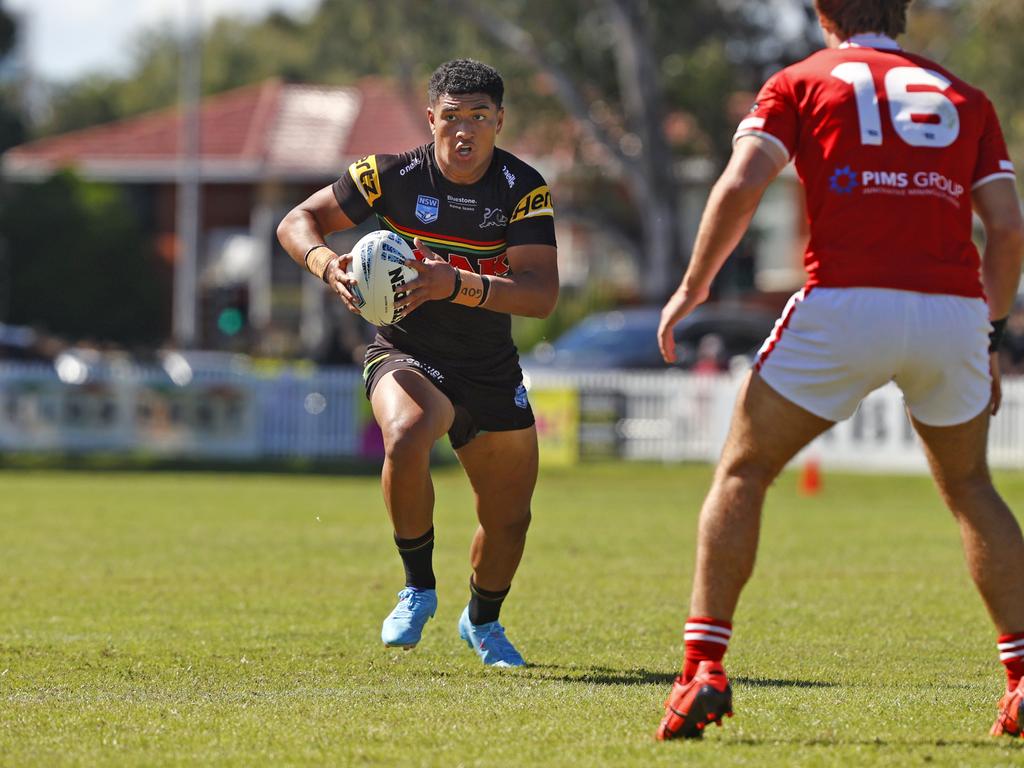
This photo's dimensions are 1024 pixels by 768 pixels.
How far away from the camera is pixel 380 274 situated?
6.48 m

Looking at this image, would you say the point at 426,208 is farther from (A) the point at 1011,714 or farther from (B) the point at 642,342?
(B) the point at 642,342

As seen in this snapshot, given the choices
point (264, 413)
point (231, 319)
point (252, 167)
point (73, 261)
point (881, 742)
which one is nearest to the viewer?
point (881, 742)

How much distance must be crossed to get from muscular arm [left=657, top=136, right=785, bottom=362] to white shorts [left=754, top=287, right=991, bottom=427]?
28 cm

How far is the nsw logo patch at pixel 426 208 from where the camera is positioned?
7.08 m

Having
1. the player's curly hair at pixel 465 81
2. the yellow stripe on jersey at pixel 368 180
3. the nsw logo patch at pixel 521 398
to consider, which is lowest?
the nsw logo patch at pixel 521 398

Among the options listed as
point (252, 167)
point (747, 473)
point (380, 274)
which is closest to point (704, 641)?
point (747, 473)

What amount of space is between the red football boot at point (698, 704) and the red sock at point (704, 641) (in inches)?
0.9

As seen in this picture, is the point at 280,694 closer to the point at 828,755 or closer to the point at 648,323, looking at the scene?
the point at 828,755

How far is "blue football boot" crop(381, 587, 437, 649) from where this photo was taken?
22.7 ft

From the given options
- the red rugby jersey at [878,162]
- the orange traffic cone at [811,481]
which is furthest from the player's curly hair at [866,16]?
the orange traffic cone at [811,481]

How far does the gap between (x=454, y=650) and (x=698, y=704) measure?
261 cm

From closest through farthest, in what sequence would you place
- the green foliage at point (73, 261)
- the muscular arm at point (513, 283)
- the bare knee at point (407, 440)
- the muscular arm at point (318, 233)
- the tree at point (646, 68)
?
1. the muscular arm at point (513, 283)
2. the muscular arm at point (318, 233)
3. the bare knee at point (407, 440)
4. the tree at point (646, 68)
5. the green foliage at point (73, 261)

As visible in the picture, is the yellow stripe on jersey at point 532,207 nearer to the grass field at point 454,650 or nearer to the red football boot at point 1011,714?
the grass field at point 454,650

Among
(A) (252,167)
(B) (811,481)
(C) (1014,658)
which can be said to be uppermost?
(A) (252,167)
